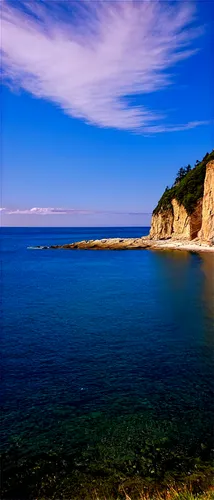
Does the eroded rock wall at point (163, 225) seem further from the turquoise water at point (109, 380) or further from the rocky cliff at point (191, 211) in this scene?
the turquoise water at point (109, 380)

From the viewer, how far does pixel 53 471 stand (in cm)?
833

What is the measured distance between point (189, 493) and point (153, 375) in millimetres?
6226

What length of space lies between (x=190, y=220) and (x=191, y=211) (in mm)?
1813

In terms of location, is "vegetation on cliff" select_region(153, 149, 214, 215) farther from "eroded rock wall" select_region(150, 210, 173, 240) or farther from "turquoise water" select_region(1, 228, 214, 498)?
"turquoise water" select_region(1, 228, 214, 498)

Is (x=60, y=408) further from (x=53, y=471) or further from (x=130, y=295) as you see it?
(x=130, y=295)

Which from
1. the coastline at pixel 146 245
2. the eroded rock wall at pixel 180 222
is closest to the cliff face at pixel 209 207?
the coastline at pixel 146 245

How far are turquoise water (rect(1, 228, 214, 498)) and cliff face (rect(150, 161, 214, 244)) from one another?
1366 inches

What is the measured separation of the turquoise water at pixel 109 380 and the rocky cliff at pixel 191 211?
35.4m

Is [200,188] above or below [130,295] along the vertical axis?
above

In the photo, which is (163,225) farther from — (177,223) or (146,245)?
(146,245)

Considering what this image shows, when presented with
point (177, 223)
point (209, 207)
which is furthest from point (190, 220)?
point (209, 207)

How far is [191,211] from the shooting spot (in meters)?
66.9

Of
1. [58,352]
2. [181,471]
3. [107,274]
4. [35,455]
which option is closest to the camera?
[181,471]

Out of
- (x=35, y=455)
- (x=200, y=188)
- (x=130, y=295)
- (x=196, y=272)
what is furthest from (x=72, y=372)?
(x=200, y=188)
